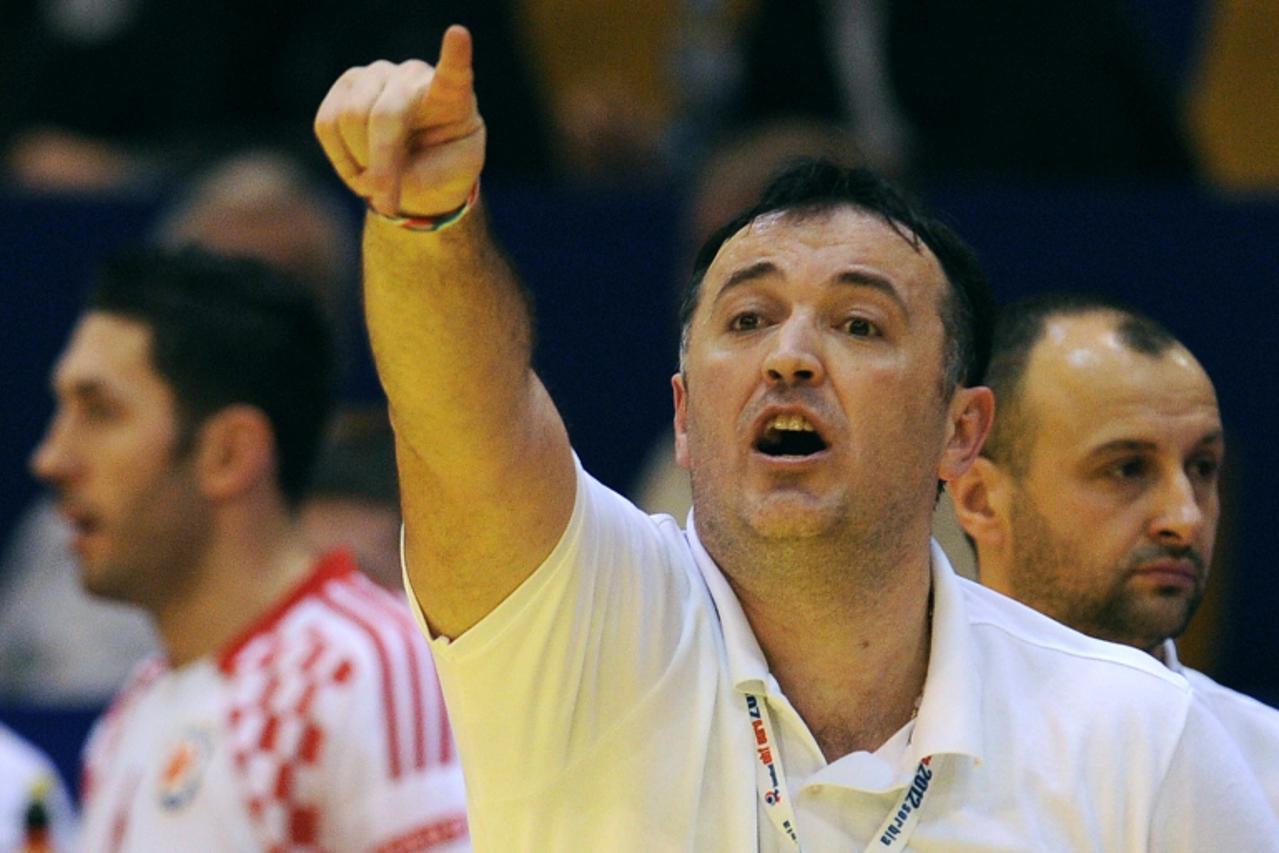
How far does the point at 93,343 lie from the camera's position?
209 inches

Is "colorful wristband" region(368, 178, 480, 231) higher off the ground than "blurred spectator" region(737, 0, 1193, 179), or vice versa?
"blurred spectator" region(737, 0, 1193, 179)

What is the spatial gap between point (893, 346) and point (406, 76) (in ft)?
2.32

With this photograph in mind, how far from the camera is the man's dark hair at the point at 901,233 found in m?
2.89

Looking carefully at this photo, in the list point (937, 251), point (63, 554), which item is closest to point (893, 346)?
point (937, 251)

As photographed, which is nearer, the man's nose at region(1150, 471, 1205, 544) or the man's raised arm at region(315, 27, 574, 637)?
the man's raised arm at region(315, 27, 574, 637)

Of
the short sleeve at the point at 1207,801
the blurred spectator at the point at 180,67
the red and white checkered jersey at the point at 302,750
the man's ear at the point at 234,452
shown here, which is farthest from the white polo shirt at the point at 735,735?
the blurred spectator at the point at 180,67

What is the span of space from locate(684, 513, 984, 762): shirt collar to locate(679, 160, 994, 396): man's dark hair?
0.29 metres

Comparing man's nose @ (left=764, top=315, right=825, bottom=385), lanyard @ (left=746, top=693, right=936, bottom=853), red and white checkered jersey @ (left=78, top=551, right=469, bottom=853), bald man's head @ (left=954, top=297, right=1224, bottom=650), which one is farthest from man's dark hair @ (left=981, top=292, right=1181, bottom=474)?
red and white checkered jersey @ (left=78, top=551, right=469, bottom=853)

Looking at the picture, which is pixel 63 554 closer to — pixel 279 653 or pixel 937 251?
pixel 279 653

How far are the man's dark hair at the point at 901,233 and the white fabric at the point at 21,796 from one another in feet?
10.3

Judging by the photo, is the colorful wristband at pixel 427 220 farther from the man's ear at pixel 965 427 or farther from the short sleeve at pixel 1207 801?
the short sleeve at pixel 1207 801

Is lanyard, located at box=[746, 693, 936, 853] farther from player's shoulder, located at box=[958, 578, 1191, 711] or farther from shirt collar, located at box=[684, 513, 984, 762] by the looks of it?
player's shoulder, located at box=[958, 578, 1191, 711]

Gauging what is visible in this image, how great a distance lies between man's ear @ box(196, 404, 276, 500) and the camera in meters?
5.22

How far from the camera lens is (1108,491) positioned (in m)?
3.10
